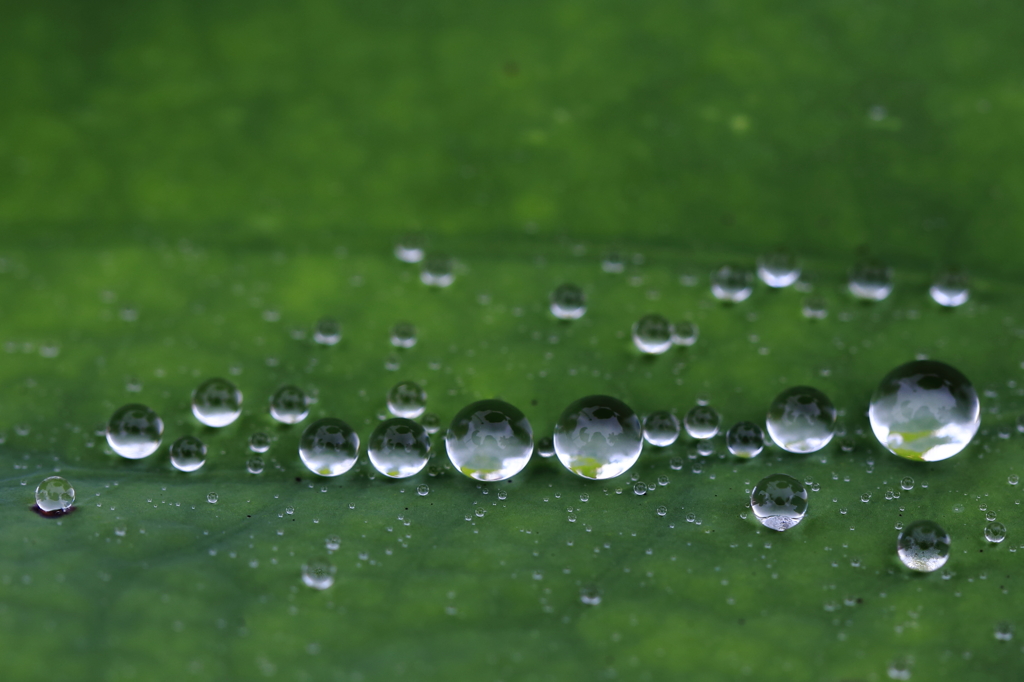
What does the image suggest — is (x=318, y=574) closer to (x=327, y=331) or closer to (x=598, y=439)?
(x=598, y=439)

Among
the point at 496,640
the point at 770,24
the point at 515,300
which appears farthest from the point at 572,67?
the point at 496,640

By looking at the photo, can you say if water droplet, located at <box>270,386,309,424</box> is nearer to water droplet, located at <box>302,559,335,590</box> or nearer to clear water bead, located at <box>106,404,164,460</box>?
clear water bead, located at <box>106,404,164,460</box>

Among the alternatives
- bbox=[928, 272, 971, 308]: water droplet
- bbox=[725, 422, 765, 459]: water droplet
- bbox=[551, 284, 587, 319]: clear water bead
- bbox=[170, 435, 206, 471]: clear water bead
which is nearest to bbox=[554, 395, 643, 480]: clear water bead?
bbox=[725, 422, 765, 459]: water droplet

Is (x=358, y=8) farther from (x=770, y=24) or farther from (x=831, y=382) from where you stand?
(x=831, y=382)

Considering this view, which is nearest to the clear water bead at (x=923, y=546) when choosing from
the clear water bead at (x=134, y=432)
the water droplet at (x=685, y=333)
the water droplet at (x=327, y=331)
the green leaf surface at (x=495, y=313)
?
the green leaf surface at (x=495, y=313)

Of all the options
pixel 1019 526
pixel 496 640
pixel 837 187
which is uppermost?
pixel 837 187

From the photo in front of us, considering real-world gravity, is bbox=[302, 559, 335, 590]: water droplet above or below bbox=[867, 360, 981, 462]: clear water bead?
below
